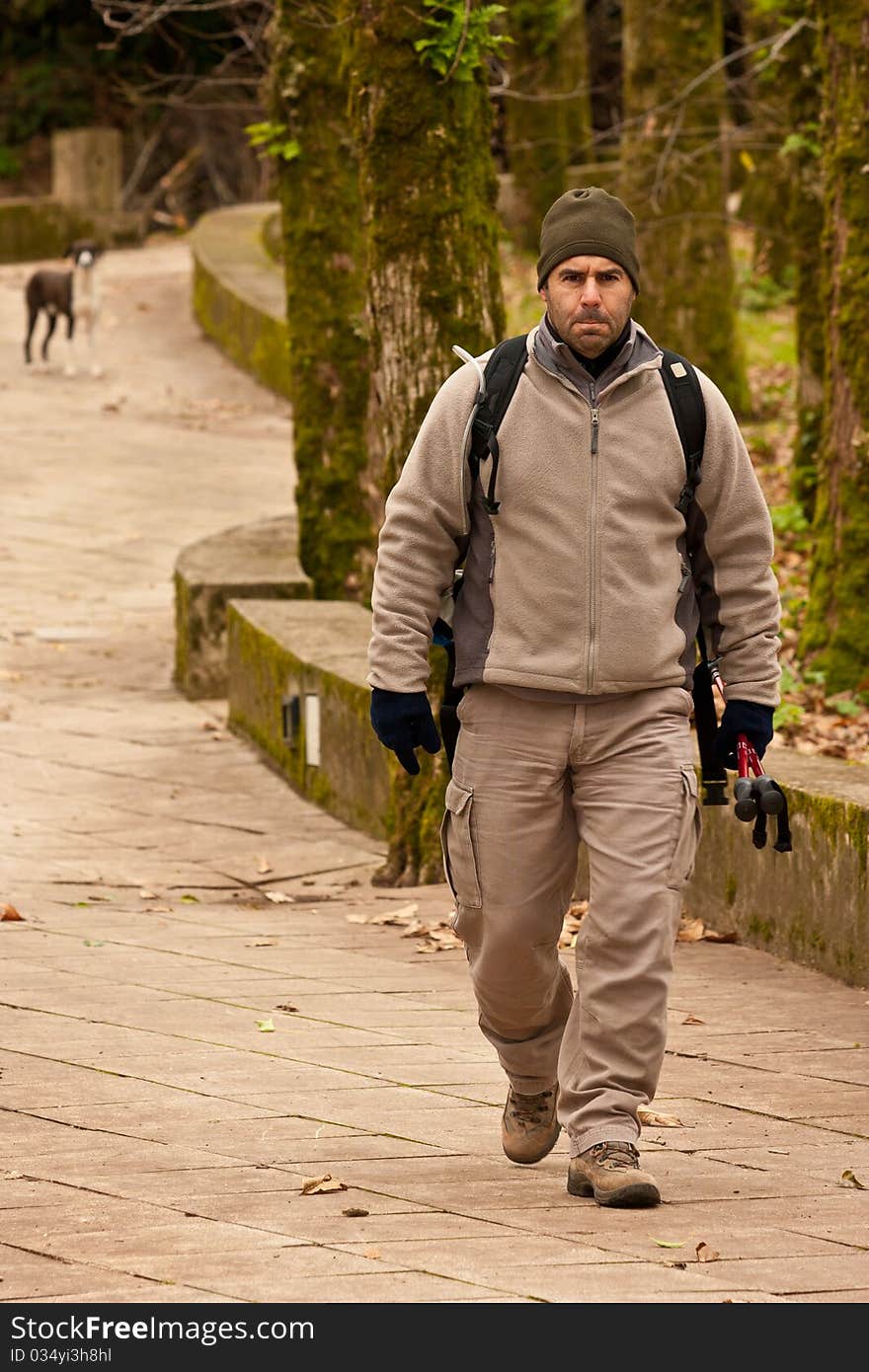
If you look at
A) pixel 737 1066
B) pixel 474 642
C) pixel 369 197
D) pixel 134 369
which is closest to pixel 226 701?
pixel 369 197

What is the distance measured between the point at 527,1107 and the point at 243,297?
2036cm

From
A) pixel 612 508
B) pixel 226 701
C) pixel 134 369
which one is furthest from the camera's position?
pixel 134 369

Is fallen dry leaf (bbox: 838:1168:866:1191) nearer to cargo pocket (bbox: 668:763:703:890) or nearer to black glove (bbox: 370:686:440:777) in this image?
cargo pocket (bbox: 668:763:703:890)

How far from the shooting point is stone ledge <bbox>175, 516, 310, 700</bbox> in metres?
12.2

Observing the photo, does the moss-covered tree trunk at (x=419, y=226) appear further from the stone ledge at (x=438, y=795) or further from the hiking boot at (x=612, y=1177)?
the hiking boot at (x=612, y=1177)

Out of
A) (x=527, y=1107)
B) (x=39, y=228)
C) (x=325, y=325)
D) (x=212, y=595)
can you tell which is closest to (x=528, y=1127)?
(x=527, y=1107)

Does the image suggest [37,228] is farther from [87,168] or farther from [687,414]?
[687,414]

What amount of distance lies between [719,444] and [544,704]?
0.66 meters

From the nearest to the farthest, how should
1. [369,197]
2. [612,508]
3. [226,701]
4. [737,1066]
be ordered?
[612,508] < [737,1066] < [369,197] < [226,701]

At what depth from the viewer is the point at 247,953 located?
7.16 metres

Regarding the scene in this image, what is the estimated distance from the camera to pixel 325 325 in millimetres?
12570

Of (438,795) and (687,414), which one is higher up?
(687,414)

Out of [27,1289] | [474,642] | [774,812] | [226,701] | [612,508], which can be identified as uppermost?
[612,508]

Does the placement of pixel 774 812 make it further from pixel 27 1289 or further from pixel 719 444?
pixel 27 1289
